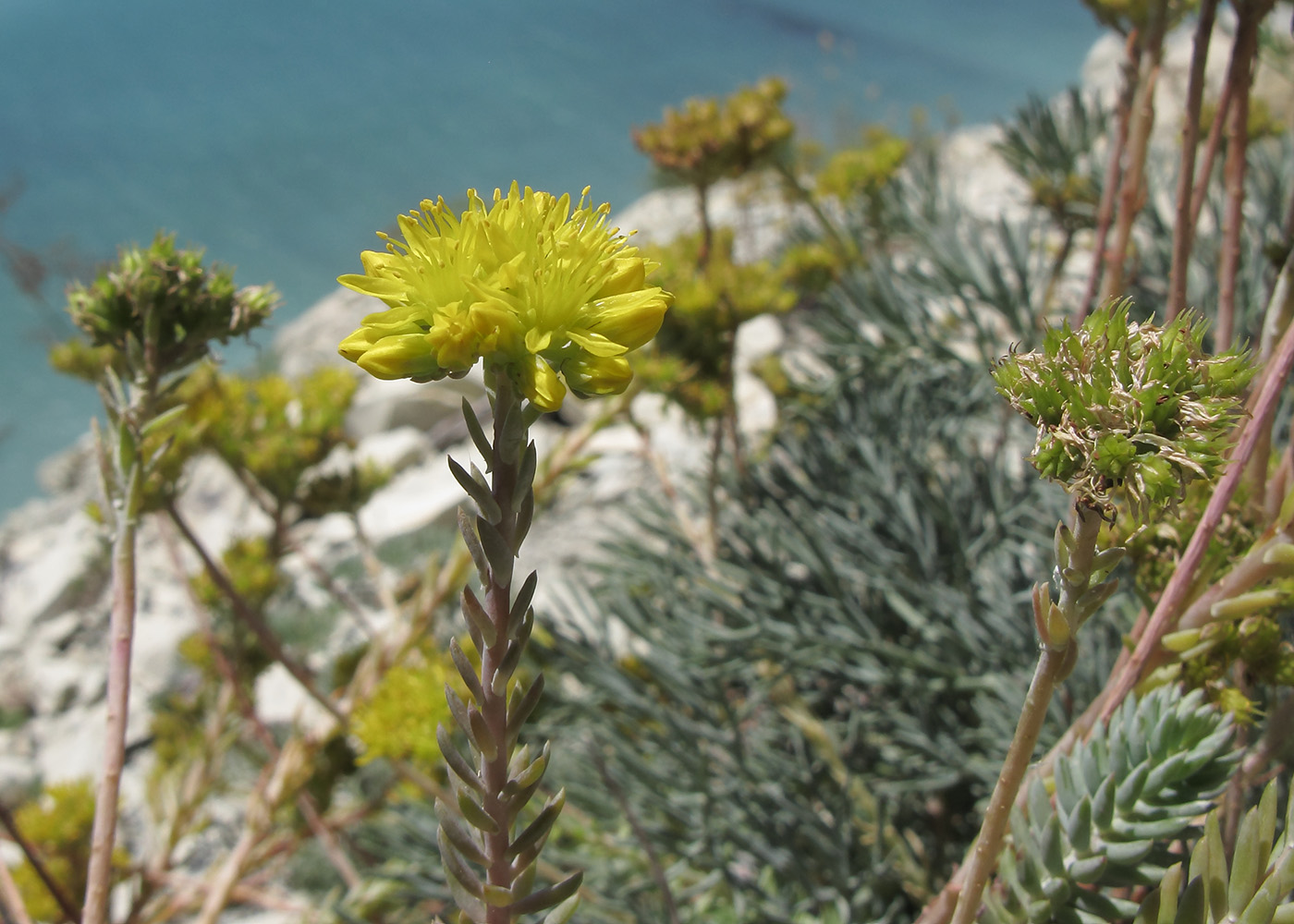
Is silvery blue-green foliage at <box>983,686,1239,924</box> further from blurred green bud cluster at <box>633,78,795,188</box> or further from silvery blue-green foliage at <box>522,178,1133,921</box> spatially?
blurred green bud cluster at <box>633,78,795,188</box>

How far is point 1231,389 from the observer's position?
0.93ft

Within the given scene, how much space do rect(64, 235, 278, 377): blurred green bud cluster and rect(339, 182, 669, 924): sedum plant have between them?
0.87 feet

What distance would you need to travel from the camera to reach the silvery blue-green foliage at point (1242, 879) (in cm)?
30

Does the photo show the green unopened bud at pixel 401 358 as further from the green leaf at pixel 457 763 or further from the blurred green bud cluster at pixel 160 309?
the blurred green bud cluster at pixel 160 309

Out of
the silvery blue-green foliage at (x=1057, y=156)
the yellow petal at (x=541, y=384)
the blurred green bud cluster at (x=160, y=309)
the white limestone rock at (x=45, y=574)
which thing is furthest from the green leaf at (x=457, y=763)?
the white limestone rock at (x=45, y=574)

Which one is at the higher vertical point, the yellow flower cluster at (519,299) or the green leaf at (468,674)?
the yellow flower cluster at (519,299)

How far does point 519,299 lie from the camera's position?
305mm

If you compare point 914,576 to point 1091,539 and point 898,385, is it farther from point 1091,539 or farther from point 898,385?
point 1091,539

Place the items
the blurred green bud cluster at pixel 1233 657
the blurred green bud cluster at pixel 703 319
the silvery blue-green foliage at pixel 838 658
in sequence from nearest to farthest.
→ 1. the blurred green bud cluster at pixel 1233 657
2. the silvery blue-green foliage at pixel 838 658
3. the blurred green bud cluster at pixel 703 319

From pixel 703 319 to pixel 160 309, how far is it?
0.73 metres

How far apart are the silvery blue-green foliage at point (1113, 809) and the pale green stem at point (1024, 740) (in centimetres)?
6

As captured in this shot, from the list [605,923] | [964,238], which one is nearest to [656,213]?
[964,238]

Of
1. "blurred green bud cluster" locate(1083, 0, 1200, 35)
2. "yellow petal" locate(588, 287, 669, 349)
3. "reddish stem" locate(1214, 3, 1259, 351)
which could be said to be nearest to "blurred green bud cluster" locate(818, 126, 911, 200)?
"blurred green bud cluster" locate(1083, 0, 1200, 35)

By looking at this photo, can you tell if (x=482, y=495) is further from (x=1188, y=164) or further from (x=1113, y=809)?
(x=1188, y=164)
